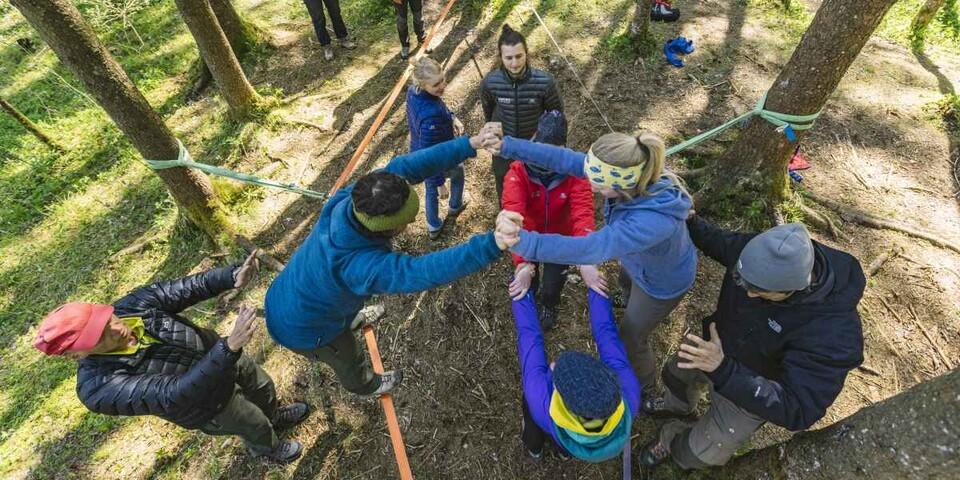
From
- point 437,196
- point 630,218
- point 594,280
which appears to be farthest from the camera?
point 437,196

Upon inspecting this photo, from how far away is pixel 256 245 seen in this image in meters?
5.81

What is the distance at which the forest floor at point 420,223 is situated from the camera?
414cm

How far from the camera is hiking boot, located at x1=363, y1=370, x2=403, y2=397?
166 inches

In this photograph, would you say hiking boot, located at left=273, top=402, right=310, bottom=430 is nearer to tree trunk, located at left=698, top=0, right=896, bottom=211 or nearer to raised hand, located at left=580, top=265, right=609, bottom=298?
raised hand, located at left=580, top=265, right=609, bottom=298

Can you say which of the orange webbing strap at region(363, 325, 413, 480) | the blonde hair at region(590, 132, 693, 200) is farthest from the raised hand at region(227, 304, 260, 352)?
the blonde hair at region(590, 132, 693, 200)

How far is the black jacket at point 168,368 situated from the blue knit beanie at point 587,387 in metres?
2.13

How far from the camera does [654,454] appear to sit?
3539mm

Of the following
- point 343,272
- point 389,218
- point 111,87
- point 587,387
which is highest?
point 111,87

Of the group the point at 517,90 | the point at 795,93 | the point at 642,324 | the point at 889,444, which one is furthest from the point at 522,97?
the point at 889,444

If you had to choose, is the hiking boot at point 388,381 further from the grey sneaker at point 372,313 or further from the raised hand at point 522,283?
the raised hand at point 522,283

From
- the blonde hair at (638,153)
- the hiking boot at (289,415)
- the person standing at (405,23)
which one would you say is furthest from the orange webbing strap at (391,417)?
the person standing at (405,23)

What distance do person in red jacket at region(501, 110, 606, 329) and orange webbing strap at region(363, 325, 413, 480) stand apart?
1.71 m

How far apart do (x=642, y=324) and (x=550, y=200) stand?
4.25 ft

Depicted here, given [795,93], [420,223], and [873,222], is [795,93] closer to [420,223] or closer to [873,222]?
[873,222]
